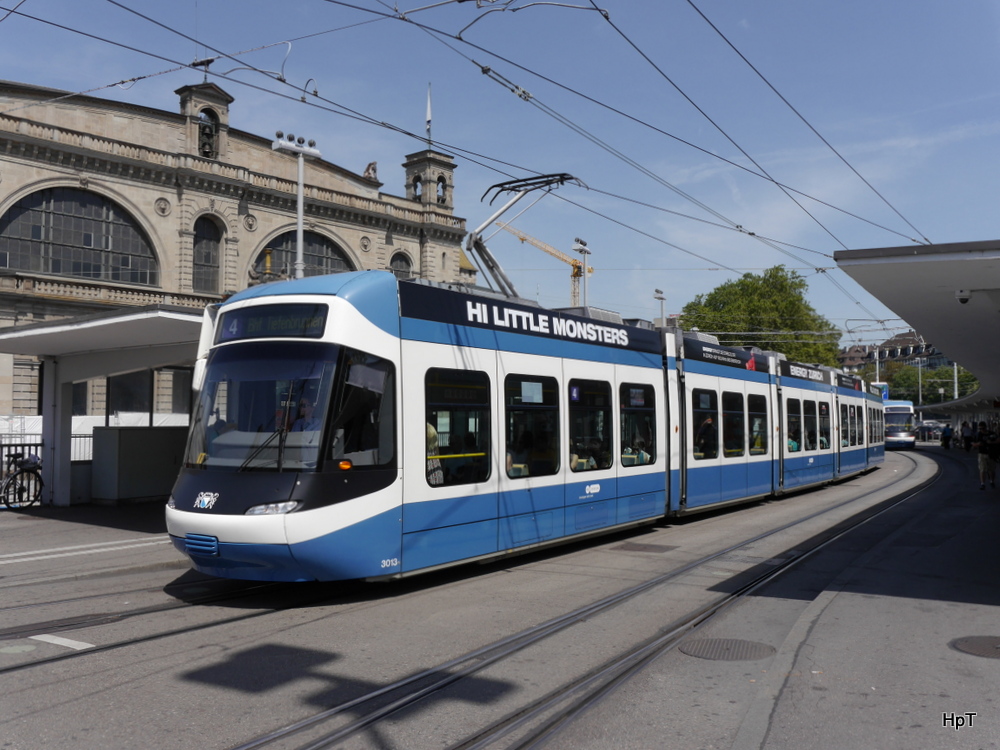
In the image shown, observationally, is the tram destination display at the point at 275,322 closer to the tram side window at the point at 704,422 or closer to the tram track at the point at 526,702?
the tram track at the point at 526,702

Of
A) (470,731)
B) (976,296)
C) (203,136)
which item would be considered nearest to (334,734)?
(470,731)

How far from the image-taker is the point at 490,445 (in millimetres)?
10414

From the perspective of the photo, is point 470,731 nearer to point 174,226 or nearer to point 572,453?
point 572,453

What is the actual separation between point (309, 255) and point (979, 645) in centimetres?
4891

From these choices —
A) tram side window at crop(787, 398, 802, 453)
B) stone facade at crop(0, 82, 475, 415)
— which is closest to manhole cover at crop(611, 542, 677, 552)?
tram side window at crop(787, 398, 802, 453)

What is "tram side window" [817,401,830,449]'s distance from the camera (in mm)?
23938

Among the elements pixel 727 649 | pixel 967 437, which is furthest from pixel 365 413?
pixel 967 437

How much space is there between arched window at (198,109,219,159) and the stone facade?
0.18 feet

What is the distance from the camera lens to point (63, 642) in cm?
727

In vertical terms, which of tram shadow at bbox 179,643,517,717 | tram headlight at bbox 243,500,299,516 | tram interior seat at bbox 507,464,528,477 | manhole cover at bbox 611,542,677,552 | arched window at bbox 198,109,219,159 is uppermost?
arched window at bbox 198,109,219,159

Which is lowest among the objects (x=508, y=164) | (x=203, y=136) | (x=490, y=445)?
(x=490, y=445)

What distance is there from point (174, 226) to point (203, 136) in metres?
6.41

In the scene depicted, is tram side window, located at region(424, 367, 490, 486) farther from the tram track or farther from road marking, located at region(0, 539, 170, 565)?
road marking, located at region(0, 539, 170, 565)

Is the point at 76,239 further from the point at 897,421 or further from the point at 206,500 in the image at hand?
the point at 897,421
